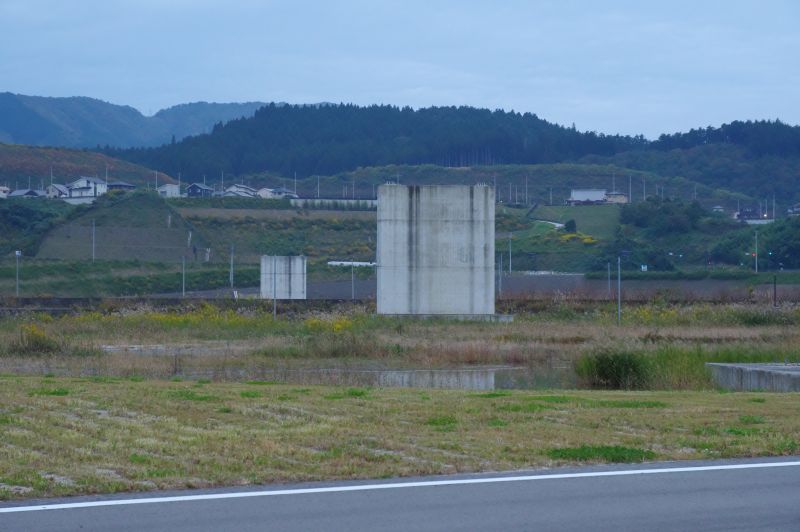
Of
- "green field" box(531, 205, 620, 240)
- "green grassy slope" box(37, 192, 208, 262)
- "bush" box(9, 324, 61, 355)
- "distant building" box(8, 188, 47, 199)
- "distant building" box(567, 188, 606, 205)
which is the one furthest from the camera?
"distant building" box(567, 188, 606, 205)

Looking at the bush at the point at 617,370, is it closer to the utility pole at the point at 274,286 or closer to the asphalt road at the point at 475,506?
the asphalt road at the point at 475,506

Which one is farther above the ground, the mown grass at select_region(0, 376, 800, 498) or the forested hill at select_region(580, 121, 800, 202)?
the forested hill at select_region(580, 121, 800, 202)

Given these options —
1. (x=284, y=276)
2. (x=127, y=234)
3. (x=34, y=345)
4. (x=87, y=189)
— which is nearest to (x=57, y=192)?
(x=87, y=189)

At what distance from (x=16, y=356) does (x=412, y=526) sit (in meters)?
26.5

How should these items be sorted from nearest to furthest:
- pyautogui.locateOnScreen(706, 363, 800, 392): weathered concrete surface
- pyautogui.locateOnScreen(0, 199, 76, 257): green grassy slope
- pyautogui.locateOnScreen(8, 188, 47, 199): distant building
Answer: pyautogui.locateOnScreen(706, 363, 800, 392): weathered concrete surface, pyautogui.locateOnScreen(0, 199, 76, 257): green grassy slope, pyautogui.locateOnScreen(8, 188, 47, 199): distant building

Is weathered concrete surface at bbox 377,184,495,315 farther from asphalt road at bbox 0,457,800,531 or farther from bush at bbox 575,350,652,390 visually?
asphalt road at bbox 0,457,800,531

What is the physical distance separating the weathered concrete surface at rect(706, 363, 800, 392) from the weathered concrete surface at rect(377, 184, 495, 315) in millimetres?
21664

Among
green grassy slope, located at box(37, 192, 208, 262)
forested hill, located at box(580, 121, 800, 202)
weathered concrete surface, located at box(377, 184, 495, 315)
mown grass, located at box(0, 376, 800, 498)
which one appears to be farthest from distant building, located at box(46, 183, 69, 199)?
mown grass, located at box(0, 376, 800, 498)

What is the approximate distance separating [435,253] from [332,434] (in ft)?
112

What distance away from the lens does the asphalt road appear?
9.70 m

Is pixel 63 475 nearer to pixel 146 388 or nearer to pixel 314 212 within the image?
pixel 146 388

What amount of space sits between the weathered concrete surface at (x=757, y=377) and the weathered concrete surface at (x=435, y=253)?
71.1 ft

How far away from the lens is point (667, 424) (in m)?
15.2

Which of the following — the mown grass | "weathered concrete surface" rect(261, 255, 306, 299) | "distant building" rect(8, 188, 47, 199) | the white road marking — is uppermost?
"distant building" rect(8, 188, 47, 199)
